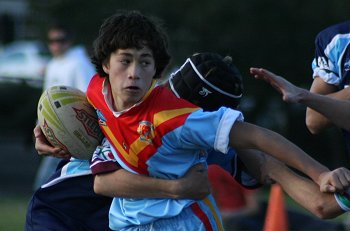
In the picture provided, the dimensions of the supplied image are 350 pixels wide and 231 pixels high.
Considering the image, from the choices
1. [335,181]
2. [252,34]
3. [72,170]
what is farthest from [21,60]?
[335,181]

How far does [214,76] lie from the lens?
4.58m

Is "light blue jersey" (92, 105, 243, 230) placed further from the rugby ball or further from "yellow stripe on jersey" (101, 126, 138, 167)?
the rugby ball

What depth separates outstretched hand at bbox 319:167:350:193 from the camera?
3881mm

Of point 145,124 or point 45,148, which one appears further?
point 45,148

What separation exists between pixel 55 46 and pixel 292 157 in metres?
7.27

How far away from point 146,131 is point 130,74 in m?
0.26

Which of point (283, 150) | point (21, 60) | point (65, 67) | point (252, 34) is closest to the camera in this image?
point (283, 150)

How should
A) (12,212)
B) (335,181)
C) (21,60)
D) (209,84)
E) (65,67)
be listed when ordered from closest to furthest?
(335,181), (209,84), (65,67), (12,212), (21,60)

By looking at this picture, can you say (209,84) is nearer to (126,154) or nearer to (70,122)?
(126,154)

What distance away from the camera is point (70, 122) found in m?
4.78

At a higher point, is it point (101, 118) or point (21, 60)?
point (101, 118)

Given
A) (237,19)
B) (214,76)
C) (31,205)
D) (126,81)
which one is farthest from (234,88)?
(237,19)

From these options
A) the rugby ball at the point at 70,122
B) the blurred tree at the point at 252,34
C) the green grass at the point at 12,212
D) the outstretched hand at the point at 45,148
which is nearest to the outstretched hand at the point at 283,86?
the rugby ball at the point at 70,122

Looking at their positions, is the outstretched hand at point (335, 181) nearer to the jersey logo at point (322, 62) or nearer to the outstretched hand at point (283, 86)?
the outstretched hand at point (283, 86)
